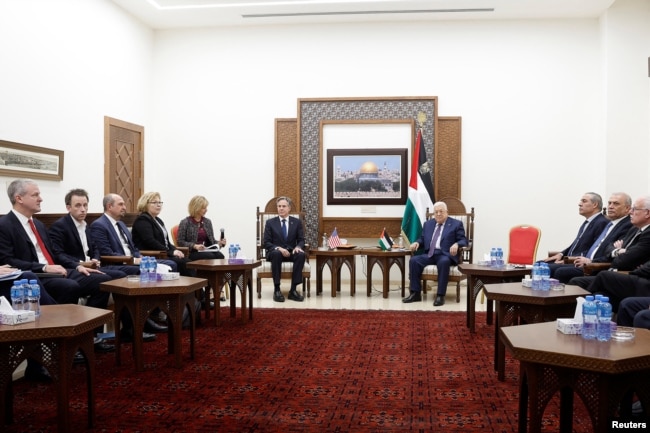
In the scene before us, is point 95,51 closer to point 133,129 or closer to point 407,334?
point 133,129

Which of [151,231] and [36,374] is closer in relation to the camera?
[36,374]

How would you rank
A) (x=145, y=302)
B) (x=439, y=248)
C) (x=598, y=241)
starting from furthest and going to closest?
(x=439, y=248) → (x=598, y=241) → (x=145, y=302)

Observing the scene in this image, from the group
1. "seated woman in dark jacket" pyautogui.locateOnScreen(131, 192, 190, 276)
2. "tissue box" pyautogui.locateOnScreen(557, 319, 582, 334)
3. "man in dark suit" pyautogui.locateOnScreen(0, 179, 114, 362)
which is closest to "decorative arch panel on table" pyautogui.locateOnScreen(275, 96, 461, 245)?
"seated woman in dark jacket" pyautogui.locateOnScreen(131, 192, 190, 276)

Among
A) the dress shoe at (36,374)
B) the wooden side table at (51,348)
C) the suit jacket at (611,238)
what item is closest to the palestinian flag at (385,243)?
the suit jacket at (611,238)

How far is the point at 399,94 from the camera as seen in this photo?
8.70 metres

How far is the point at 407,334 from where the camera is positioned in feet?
17.6

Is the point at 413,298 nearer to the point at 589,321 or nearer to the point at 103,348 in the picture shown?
the point at 103,348

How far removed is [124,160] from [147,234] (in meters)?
2.26

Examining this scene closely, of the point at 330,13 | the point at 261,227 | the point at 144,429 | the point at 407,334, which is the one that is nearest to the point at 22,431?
the point at 144,429

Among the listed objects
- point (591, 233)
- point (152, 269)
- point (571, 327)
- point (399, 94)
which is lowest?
point (571, 327)

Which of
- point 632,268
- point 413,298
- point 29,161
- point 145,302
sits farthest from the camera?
point 413,298

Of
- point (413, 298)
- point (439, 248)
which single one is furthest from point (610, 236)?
point (413, 298)

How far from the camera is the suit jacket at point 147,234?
6.45 m

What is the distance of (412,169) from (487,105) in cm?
143
